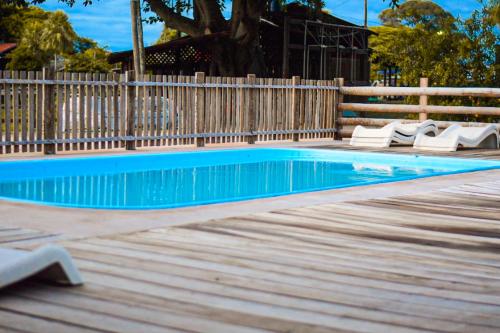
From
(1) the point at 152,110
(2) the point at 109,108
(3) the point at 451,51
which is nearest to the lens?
(2) the point at 109,108

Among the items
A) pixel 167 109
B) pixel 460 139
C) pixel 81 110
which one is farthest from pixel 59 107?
pixel 460 139

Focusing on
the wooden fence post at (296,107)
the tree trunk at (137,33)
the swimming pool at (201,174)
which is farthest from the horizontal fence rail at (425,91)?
the tree trunk at (137,33)

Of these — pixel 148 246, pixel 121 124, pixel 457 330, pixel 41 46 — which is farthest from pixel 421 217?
pixel 41 46

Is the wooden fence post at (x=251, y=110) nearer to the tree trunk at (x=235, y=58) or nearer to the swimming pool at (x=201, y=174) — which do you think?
the swimming pool at (x=201, y=174)

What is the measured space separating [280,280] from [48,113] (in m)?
8.94

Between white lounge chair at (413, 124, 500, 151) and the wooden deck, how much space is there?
797 centimetres

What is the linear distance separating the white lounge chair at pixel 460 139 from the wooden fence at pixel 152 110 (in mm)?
3241

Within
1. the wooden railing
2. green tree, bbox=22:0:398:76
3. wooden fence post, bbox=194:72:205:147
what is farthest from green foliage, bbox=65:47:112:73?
wooden fence post, bbox=194:72:205:147

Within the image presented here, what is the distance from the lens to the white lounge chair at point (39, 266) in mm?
3614

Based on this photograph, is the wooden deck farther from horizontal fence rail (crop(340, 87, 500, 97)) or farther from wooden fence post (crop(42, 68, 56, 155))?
horizontal fence rail (crop(340, 87, 500, 97))

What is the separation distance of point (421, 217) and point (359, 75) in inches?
1137

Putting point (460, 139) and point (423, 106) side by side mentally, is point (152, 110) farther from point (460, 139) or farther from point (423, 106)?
point (423, 106)

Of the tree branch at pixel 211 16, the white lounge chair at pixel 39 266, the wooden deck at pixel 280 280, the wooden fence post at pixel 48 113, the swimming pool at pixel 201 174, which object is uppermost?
the tree branch at pixel 211 16

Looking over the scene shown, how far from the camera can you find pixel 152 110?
13.9m
